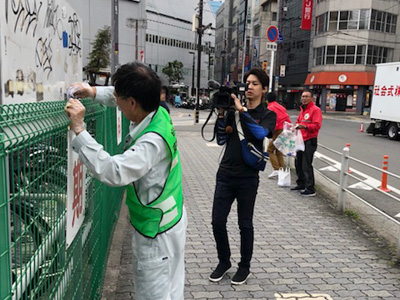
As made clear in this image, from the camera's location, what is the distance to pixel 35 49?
297cm

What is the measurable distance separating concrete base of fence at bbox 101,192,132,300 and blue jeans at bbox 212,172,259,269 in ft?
3.39

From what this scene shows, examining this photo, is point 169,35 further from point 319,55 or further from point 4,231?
point 4,231

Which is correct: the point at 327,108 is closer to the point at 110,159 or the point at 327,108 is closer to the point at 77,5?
the point at 77,5

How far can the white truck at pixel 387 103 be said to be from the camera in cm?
1736

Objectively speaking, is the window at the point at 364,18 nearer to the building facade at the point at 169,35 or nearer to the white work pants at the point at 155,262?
the building facade at the point at 169,35

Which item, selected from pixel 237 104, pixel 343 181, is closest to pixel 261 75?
pixel 237 104

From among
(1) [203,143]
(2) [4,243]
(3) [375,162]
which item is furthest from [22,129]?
(1) [203,143]

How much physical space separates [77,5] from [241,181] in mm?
40640

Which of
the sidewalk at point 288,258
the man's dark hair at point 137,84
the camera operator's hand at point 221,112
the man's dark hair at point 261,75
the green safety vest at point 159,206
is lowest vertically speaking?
the sidewalk at point 288,258

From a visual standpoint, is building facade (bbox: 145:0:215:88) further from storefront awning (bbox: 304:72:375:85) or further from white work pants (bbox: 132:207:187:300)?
white work pants (bbox: 132:207:187:300)

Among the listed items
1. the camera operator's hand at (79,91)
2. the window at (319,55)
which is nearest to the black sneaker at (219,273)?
the camera operator's hand at (79,91)

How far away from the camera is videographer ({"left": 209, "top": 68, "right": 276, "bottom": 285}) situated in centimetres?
349

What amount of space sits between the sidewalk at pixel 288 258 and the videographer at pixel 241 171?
31 cm

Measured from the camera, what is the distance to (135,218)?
2.12m
